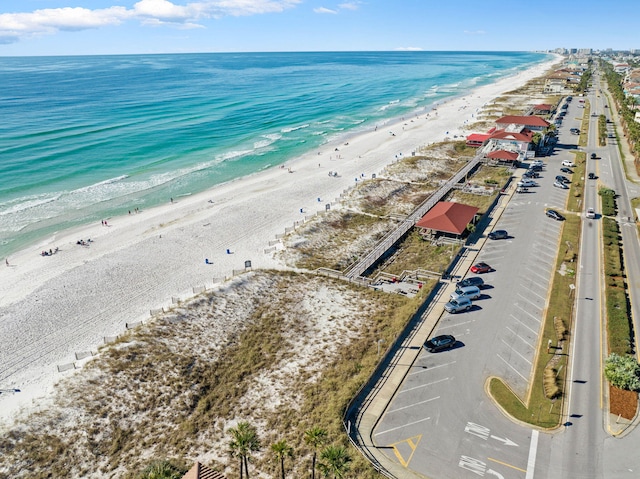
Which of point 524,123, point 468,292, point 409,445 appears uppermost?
point 524,123

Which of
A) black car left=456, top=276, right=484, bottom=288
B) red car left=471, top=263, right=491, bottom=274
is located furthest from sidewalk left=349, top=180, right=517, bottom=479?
black car left=456, top=276, right=484, bottom=288

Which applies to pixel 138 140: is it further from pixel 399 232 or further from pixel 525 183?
pixel 525 183

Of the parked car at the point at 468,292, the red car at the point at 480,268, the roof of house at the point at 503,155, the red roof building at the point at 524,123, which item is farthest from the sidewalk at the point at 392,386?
the red roof building at the point at 524,123

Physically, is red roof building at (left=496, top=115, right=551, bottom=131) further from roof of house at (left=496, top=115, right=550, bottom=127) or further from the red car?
→ the red car

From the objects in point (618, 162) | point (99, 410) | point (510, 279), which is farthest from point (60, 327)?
point (618, 162)

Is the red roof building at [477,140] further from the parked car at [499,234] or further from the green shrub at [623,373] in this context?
the green shrub at [623,373]

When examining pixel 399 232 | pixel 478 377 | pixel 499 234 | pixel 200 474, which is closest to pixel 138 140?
pixel 399 232

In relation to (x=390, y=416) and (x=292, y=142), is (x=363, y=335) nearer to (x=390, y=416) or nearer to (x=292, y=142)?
(x=390, y=416)
